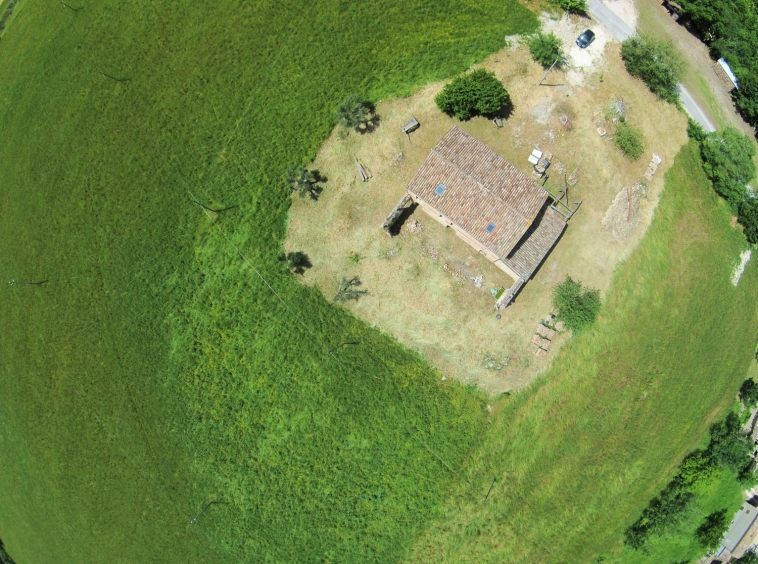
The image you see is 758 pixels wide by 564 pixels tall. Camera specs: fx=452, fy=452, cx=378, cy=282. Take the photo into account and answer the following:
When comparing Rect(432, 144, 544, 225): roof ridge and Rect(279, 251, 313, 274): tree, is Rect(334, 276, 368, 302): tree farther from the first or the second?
Rect(432, 144, 544, 225): roof ridge

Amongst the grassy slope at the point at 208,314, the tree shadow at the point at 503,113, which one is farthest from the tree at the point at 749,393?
the tree shadow at the point at 503,113

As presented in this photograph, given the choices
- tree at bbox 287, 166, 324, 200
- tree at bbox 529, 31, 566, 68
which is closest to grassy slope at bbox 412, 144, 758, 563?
tree at bbox 529, 31, 566, 68

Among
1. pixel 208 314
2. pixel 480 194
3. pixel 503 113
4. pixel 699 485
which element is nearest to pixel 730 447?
pixel 699 485

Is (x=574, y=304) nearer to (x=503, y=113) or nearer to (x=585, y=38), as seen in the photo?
(x=503, y=113)

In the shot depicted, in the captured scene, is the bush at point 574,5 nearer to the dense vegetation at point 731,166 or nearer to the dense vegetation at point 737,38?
the dense vegetation at point 737,38

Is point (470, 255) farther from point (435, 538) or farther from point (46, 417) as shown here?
point (46, 417)

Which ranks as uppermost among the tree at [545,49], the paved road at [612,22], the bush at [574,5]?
the paved road at [612,22]
